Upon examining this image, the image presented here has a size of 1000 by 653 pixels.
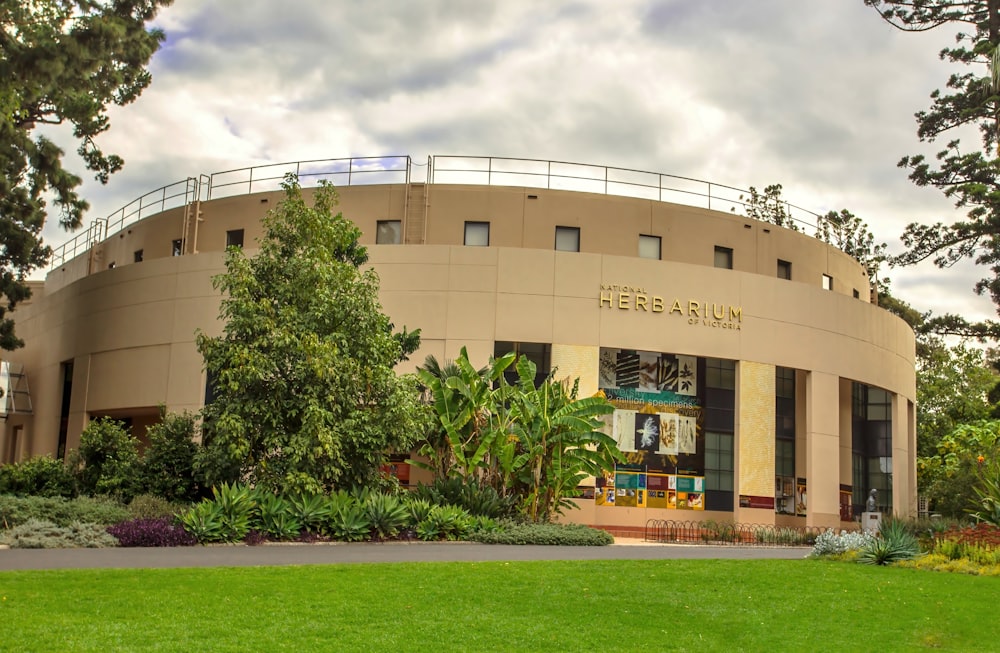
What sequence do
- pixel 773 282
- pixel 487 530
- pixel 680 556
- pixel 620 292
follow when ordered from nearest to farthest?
pixel 680 556 → pixel 487 530 → pixel 620 292 → pixel 773 282

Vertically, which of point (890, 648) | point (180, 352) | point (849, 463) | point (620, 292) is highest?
point (620, 292)

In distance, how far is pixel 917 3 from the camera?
4275 cm

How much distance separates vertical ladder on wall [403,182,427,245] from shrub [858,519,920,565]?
67.6ft

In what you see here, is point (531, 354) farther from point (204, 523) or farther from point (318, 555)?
point (318, 555)

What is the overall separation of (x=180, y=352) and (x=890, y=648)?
95.1ft

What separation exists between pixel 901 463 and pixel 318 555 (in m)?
30.6

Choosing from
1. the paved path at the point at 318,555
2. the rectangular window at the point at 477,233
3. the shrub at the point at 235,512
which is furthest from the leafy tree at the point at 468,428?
the rectangular window at the point at 477,233

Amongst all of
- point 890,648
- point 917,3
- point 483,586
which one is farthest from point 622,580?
point 917,3

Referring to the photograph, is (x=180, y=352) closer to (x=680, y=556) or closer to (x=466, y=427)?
(x=466, y=427)

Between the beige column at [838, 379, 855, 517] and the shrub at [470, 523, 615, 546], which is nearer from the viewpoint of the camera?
the shrub at [470, 523, 615, 546]

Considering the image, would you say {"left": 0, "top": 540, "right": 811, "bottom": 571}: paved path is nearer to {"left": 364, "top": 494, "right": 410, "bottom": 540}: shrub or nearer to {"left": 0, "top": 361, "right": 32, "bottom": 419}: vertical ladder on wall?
{"left": 364, "top": 494, "right": 410, "bottom": 540}: shrub

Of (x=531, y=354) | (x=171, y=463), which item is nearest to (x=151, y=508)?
(x=171, y=463)

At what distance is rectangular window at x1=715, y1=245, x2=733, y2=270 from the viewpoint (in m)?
38.8

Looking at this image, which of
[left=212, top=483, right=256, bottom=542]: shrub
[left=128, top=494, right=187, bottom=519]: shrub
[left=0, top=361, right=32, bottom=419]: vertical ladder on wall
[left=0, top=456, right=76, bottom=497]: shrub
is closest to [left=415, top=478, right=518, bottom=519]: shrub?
[left=212, top=483, right=256, bottom=542]: shrub
